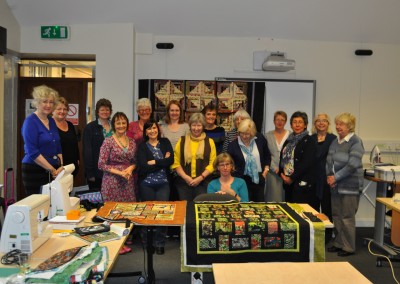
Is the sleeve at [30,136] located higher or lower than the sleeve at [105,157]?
higher

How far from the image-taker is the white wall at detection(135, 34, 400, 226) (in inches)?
208

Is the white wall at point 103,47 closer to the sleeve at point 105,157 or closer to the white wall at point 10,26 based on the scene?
the white wall at point 10,26

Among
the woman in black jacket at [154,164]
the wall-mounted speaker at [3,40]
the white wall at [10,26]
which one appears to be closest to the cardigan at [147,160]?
the woman in black jacket at [154,164]

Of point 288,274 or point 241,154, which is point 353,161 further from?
point 288,274

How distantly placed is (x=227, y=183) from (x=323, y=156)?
144cm

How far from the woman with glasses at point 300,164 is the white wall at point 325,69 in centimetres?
142

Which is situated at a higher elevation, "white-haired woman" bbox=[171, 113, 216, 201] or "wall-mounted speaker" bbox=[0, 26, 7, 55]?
"wall-mounted speaker" bbox=[0, 26, 7, 55]

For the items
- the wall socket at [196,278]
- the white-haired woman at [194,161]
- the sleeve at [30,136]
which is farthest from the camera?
the white-haired woman at [194,161]

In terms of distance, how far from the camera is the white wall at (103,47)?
4.98 m

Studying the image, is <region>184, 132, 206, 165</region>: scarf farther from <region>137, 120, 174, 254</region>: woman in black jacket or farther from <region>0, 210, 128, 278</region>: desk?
<region>0, 210, 128, 278</region>: desk

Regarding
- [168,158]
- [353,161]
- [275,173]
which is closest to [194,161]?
[168,158]

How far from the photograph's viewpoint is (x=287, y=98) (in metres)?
5.36

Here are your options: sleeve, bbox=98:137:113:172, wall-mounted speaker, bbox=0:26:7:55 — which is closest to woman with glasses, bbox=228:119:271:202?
sleeve, bbox=98:137:113:172

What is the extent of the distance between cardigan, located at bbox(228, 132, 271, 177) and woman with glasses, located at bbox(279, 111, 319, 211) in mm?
213
